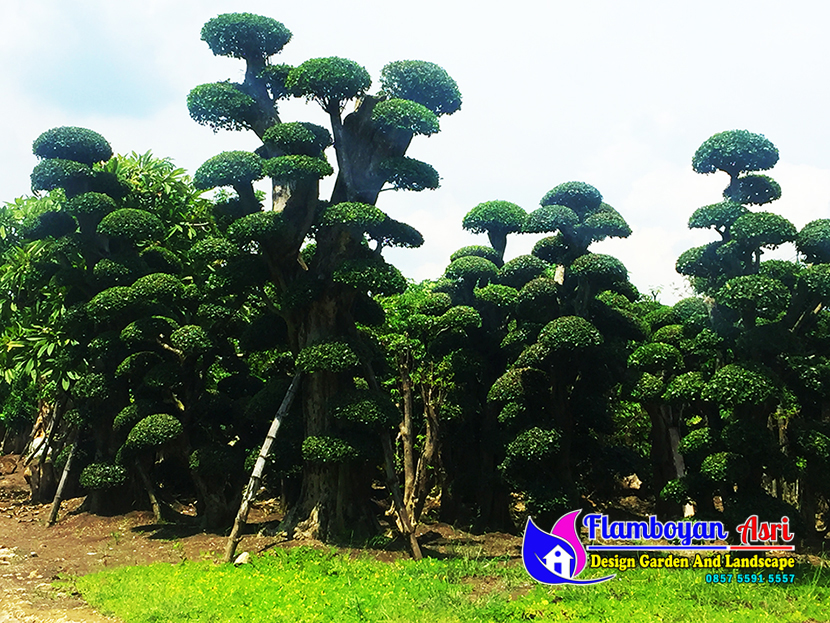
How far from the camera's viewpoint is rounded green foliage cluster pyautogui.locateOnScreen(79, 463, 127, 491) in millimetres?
17141

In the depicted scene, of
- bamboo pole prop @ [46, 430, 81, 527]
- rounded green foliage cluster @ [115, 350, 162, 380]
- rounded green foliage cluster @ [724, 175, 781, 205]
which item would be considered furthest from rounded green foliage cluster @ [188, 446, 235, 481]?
rounded green foliage cluster @ [724, 175, 781, 205]

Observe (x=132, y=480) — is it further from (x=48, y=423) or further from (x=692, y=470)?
(x=692, y=470)

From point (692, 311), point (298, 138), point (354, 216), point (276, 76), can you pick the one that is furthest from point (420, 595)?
point (276, 76)

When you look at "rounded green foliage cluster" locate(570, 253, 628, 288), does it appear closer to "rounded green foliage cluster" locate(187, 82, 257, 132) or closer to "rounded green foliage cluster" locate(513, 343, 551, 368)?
"rounded green foliage cluster" locate(513, 343, 551, 368)

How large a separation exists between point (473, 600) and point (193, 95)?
38.4 ft

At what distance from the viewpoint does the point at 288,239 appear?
616 inches

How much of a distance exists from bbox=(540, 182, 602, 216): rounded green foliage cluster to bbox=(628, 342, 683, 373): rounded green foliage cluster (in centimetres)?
358

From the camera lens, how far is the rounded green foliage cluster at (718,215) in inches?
542

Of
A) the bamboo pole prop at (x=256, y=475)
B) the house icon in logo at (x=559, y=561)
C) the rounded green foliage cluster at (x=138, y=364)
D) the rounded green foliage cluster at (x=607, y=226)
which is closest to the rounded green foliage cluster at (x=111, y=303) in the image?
the rounded green foliage cluster at (x=138, y=364)

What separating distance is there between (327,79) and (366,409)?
21.9 feet

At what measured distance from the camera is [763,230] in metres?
13.1

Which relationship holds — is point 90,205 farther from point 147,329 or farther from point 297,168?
point 297,168

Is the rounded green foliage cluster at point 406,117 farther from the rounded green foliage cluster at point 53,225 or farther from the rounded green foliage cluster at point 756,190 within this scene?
the rounded green foliage cluster at point 53,225

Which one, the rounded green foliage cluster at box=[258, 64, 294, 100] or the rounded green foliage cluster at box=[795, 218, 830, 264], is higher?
the rounded green foliage cluster at box=[258, 64, 294, 100]
